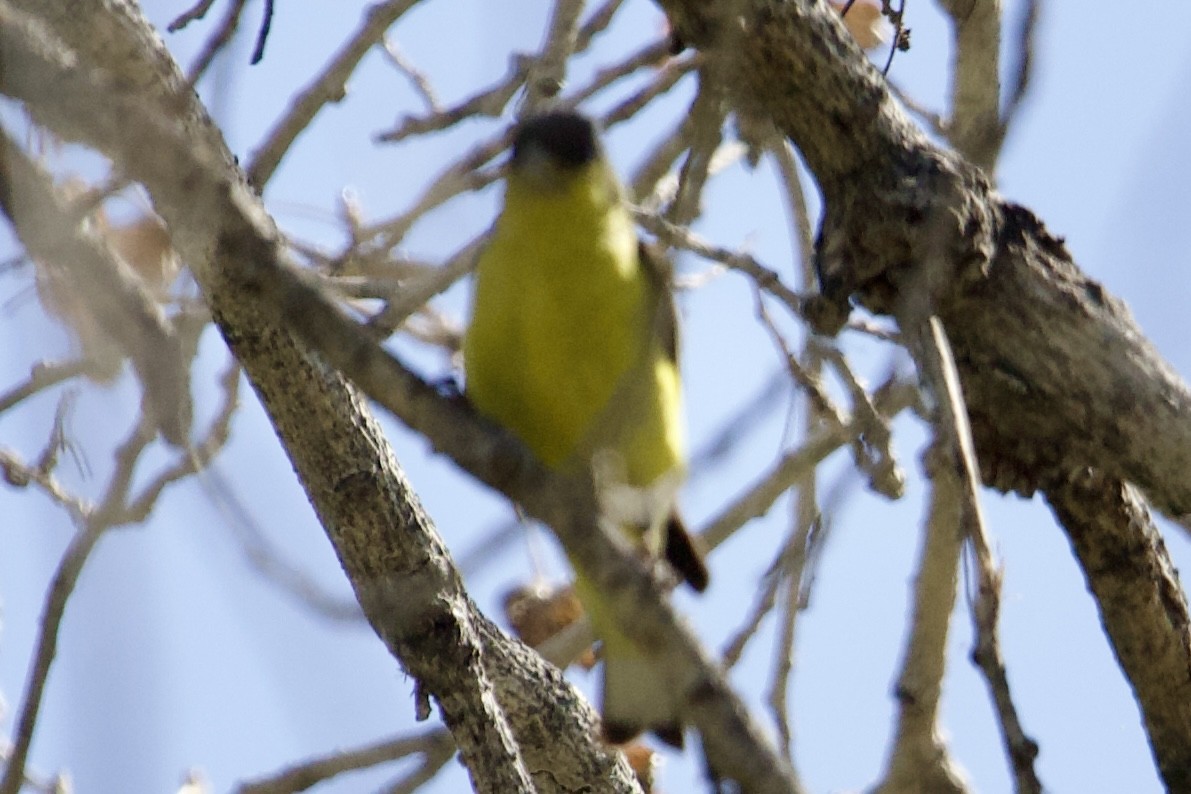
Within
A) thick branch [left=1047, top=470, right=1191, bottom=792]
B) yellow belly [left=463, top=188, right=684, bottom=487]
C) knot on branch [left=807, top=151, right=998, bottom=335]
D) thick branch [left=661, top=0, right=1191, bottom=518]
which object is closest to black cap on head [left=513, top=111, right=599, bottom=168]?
yellow belly [left=463, top=188, right=684, bottom=487]

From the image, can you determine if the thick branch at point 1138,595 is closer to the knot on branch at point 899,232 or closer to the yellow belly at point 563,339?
the knot on branch at point 899,232

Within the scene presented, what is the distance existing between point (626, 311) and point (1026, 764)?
1.61 m

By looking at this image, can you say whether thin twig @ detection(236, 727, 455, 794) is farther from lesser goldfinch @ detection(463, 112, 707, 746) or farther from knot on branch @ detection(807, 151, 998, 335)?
knot on branch @ detection(807, 151, 998, 335)

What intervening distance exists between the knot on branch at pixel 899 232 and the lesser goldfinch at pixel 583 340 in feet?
1.22

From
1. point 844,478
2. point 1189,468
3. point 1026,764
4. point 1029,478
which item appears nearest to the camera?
point 1026,764

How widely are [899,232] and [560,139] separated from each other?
924mm

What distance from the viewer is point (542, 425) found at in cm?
281

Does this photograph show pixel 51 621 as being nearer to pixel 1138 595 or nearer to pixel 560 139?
pixel 560 139

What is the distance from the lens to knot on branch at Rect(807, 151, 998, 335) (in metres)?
2.30

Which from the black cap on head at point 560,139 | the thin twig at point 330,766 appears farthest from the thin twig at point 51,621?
the black cap on head at point 560,139

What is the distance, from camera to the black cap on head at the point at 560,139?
3.01 metres

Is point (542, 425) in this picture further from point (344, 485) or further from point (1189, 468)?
point (1189, 468)

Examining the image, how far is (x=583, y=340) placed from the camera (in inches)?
109

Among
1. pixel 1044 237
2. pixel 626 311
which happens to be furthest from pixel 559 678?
pixel 1044 237
